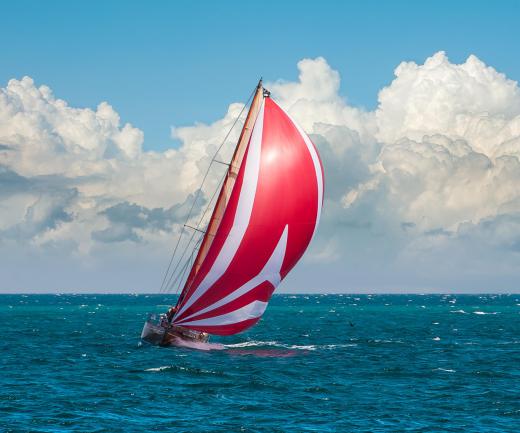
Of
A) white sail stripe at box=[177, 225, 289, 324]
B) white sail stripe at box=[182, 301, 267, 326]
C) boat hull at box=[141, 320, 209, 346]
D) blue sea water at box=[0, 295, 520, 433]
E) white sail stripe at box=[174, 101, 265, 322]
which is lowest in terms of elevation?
blue sea water at box=[0, 295, 520, 433]

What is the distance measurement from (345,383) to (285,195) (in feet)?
35.5

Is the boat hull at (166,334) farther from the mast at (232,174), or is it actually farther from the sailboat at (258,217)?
the mast at (232,174)

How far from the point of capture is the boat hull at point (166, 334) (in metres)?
49.5

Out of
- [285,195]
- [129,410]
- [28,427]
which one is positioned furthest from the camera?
[285,195]

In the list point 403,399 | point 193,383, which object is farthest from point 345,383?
point 193,383

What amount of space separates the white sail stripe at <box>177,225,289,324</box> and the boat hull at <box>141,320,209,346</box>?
242 cm

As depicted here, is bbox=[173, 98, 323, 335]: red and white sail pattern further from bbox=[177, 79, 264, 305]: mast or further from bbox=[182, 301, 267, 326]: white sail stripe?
bbox=[182, 301, 267, 326]: white sail stripe

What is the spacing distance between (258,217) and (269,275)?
364cm

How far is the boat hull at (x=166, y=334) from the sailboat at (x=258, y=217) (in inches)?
87.9

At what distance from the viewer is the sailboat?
4559 cm

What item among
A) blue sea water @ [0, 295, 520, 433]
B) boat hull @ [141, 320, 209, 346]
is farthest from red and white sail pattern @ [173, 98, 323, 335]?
blue sea water @ [0, 295, 520, 433]

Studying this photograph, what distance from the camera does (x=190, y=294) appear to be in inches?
1889

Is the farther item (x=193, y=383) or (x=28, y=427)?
(x=193, y=383)

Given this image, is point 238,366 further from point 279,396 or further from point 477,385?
point 477,385
